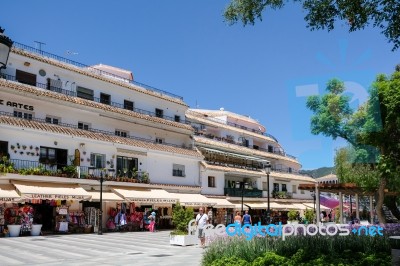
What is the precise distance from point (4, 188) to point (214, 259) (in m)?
20.7

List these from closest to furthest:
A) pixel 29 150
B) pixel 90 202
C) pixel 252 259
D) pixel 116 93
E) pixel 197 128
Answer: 1. pixel 252 259
2. pixel 29 150
3. pixel 90 202
4. pixel 116 93
5. pixel 197 128

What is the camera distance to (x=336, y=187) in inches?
1055

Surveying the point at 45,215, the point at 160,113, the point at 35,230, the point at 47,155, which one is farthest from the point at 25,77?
the point at 160,113

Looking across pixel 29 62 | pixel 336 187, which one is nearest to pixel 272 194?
pixel 336 187

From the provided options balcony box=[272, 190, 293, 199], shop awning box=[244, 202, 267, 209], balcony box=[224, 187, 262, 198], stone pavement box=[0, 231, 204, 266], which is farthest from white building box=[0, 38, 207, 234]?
balcony box=[272, 190, 293, 199]

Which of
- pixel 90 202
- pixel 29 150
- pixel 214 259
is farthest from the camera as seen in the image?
pixel 90 202

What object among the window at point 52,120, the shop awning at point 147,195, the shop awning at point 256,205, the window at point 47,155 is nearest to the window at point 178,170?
the shop awning at point 147,195

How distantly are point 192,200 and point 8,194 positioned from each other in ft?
55.8

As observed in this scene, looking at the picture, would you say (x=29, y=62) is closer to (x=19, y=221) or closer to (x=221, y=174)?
(x=19, y=221)

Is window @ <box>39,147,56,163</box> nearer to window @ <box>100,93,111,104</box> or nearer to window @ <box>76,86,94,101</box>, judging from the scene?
window @ <box>76,86,94,101</box>

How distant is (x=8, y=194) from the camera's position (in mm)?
26500

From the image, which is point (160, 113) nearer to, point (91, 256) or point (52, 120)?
point (52, 120)

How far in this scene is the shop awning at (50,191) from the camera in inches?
1085

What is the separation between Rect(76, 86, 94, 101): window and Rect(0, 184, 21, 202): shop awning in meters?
10.9
